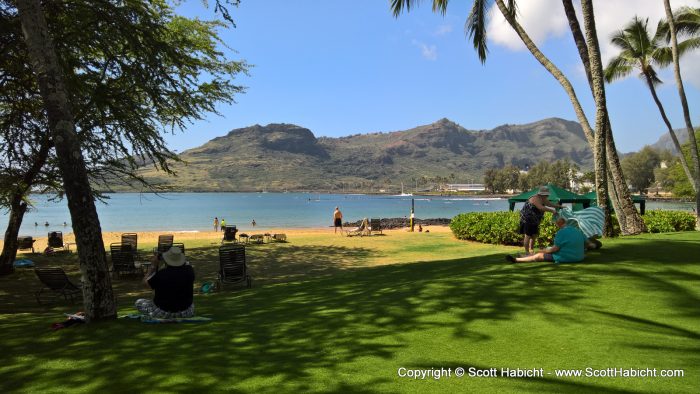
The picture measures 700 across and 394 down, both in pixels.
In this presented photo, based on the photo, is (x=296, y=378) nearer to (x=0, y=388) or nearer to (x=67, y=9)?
(x=0, y=388)

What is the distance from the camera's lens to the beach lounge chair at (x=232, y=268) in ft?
35.3

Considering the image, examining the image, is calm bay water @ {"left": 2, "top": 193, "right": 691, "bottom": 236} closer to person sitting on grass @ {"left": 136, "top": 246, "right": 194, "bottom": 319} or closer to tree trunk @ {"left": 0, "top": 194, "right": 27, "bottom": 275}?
tree trunk @ {"left": 0, "top": 194, "right": 27, "bottom": 275}

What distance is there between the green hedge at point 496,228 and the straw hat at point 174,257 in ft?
42.5

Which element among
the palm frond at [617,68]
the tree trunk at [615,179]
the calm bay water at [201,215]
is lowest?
the calm bay water at [201,215]

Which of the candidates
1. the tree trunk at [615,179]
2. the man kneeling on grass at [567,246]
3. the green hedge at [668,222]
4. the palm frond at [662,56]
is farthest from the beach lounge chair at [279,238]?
the palm frond at [662,56]

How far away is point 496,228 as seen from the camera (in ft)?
58.1

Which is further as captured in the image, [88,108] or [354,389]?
[88,108]

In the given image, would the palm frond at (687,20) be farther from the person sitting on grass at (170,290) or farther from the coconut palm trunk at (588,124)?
the person sitting on grass at (170,290)

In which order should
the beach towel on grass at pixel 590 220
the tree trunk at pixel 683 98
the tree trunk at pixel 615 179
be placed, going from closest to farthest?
1. the beach towel on grass at pixel 590 220
2. the tree trunk at pixel 615 179
3. the tree trunk at pixel 683 98

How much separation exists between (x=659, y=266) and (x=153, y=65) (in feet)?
35.4

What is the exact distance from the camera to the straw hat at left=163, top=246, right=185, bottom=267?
5773mm

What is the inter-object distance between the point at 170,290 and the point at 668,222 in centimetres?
1744

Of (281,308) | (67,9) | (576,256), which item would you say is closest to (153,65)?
(67,9)

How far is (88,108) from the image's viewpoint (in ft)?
36.2
